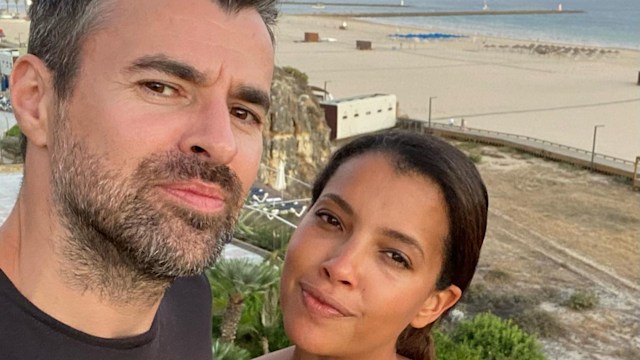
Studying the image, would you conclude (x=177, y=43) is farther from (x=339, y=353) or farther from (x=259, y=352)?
(x=259, y=352)

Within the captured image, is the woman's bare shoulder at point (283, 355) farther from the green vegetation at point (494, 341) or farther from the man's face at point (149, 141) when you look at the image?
the green vegetation at point (494, 341)

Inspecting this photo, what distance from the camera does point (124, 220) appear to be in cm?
195

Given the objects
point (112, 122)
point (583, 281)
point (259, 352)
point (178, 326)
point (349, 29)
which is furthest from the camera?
point (349, 29)

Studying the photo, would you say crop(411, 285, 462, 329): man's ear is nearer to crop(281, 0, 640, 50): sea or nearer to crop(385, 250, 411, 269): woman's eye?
crop(385, 250, 411, 269): woman's eye

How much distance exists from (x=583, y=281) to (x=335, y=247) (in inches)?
737

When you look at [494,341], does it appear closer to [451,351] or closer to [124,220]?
[451,351]

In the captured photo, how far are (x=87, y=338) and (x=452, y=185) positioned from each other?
1357mm

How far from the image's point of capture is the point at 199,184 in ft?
6.48

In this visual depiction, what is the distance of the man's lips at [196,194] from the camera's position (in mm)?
1959

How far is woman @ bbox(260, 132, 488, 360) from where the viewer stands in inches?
97.3

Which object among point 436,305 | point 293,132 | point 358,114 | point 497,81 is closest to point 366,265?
point 436,305

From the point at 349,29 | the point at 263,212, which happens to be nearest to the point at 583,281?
the point at 263,212

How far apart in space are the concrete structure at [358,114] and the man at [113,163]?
107ft

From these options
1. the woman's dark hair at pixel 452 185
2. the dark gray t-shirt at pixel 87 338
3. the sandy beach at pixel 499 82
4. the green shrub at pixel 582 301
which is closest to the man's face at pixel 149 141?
the dark gray t-shirt at pixel 87 338
